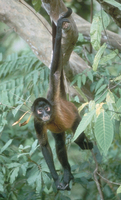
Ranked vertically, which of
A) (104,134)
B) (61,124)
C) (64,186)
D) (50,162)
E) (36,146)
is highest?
(104,134)

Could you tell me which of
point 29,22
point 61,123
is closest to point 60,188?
point 61,123

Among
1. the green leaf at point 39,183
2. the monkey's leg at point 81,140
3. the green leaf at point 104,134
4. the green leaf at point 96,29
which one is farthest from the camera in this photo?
the monkey's leg at point 81,140

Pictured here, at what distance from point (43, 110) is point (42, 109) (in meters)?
0.02

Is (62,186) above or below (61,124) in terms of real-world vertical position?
below

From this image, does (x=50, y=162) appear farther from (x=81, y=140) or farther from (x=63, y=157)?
(x=81, y=140)

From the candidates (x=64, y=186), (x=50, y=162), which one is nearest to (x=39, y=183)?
(x=50, y=162)

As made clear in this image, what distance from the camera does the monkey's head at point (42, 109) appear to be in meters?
3.68

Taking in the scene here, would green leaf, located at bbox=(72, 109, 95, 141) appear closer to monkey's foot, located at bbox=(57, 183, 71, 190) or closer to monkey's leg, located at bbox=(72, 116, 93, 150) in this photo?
monkey's leg, located at bbox=(72, 116, 93, 150)

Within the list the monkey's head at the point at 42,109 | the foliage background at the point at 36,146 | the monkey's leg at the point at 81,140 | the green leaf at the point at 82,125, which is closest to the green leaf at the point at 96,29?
the foliage background at the point at 36,146

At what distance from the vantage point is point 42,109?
3713mm

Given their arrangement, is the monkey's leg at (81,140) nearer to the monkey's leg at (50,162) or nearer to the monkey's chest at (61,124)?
the monkey's chest at (61,124)

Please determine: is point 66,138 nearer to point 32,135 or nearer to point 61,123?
point 61,123

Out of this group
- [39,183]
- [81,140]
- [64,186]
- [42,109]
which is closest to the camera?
[39,183]

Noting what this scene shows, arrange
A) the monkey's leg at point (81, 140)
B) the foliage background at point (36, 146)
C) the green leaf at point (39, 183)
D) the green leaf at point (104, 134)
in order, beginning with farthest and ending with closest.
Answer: the monkey's leg at point (81, 140) → the foliage background at point (36, 146) → the green leaf at point (39, 183) → the green leaf at point (104, 134)
